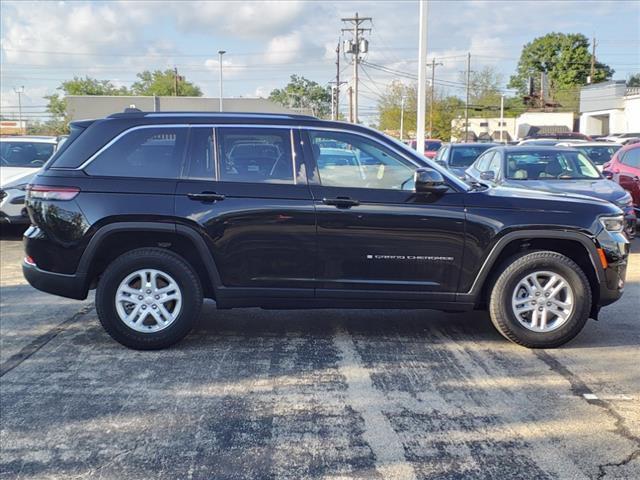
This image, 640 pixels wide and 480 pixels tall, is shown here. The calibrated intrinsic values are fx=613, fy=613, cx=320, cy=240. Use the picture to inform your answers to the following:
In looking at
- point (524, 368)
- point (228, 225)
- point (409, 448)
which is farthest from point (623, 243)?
point (228, 225)

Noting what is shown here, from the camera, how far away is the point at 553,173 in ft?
31.7

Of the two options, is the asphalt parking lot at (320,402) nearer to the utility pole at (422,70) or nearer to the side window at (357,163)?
the side window at (357,163)

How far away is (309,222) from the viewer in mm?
4973

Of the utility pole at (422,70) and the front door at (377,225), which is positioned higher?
the utility pole at (422,70)

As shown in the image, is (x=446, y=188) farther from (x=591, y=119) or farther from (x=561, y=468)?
(x=591, y=119)

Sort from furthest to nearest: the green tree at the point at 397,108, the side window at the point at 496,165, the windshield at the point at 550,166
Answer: the green tree at the point at 397,108
the side window at the point at 496,165
the windshield at the point at 550,166

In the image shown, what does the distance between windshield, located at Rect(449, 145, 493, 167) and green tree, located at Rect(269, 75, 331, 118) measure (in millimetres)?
86186

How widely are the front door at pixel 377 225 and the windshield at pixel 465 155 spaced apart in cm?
1081

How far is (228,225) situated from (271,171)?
0.57 metres

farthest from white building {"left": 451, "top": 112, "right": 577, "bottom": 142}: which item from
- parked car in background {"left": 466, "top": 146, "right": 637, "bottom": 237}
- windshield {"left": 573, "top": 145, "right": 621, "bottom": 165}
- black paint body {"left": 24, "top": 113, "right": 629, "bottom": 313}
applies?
black paint body {"left": 24, "top": 113, "right": 629, "bottom": 313}

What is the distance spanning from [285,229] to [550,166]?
631 centimetres

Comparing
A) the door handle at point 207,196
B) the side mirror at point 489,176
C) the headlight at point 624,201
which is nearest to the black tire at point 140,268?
the door handle at point 207,196

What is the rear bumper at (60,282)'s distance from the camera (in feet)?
16.6

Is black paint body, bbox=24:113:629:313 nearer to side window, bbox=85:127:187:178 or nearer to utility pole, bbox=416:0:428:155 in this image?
side window, bbox=85:127:187:178
